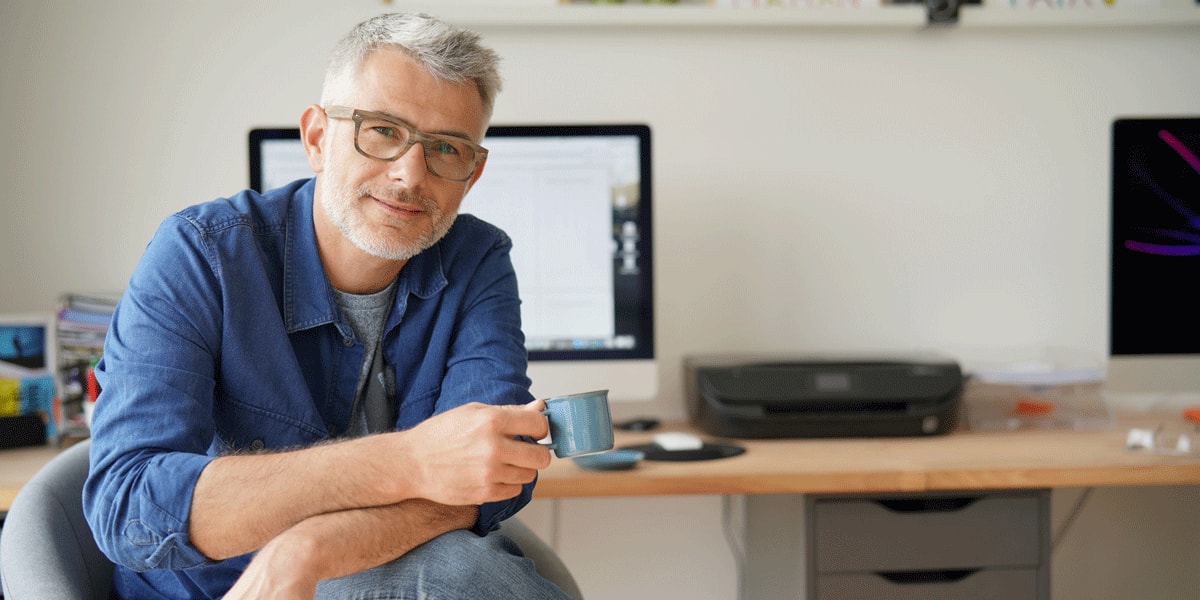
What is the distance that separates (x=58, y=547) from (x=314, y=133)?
67 centimetres

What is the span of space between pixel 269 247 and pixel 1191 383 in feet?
7.26

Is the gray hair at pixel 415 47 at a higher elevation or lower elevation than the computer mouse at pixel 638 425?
higher

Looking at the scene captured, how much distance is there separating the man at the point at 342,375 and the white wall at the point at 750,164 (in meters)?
0.80

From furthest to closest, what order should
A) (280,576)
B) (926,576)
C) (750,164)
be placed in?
(750,164) → (926,576) → (280,576)

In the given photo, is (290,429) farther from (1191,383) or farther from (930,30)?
(1191,383)

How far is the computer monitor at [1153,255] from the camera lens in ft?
5.96

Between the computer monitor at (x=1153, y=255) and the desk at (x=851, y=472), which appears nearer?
the desk at (x=851, y=472)

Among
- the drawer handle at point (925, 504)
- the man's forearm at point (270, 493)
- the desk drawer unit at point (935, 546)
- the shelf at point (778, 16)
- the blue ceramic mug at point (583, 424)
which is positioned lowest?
the desk drawer unit at point (935, 546)

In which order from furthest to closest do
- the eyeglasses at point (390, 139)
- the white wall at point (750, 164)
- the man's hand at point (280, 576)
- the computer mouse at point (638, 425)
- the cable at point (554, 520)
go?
the cable at point (554, 520), the white wall at point (750, 164), the computer mouse at point (638, 425), the eyeglasses at point (390, 139), the man's hand at point (280, 576)

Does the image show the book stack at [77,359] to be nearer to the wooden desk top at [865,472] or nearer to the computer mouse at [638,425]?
the wooden desk top at [865,472]

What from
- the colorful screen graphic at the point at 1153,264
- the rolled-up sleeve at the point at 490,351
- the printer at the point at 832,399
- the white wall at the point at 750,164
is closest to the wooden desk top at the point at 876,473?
the printer at the point at 832,399

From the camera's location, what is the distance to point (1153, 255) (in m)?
1.82

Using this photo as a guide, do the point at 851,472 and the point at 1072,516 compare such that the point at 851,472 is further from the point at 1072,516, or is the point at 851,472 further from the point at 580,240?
the point at 1072,516

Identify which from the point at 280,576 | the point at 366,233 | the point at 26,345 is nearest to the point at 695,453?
the point at 366,233
